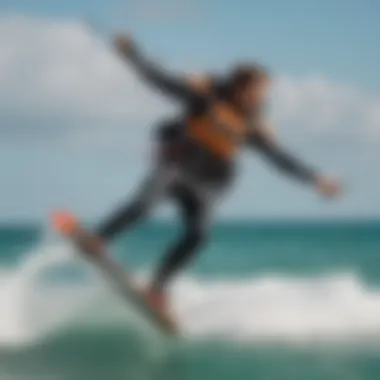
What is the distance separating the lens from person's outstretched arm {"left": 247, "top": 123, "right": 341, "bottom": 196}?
7.36 feet

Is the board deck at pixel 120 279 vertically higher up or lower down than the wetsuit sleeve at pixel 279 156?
lower down

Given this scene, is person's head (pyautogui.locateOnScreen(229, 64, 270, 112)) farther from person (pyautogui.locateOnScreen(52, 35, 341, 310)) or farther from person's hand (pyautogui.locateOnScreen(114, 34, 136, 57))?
person's hand (pyautogui.locateOnScreen(114, 34, 136, 57))

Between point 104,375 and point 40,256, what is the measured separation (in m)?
0.25

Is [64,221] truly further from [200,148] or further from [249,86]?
[249,86]

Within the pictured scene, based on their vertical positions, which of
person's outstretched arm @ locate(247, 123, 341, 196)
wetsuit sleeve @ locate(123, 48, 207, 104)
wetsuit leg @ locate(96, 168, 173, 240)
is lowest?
wetsuit leg @ locate(96, 168, 173, 240)

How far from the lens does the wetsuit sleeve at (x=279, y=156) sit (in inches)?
88.4

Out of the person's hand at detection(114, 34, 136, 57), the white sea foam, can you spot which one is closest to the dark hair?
the person's hand at detection(114, 34, 136, 57)

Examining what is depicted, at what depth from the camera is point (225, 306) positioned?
2311 mm

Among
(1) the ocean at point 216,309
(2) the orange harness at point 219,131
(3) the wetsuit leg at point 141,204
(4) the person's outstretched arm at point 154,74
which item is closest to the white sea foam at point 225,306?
(1) the ocean at point 216,309

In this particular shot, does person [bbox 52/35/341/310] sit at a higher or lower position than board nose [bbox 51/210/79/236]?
higher

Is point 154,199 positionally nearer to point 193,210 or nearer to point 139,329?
point 193,210

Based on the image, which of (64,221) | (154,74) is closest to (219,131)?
(154,74)

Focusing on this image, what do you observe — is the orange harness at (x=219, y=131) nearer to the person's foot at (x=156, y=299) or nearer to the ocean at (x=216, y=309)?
the ocean at (x=216, y=309)

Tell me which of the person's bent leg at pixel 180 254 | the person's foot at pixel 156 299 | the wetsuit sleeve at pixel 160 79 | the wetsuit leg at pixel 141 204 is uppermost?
the wetsuit sleeve at pixel 160 79
